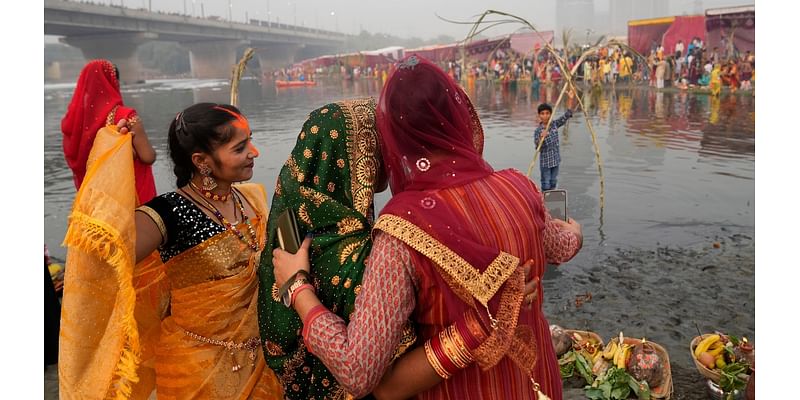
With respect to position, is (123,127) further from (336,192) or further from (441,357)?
(441,357)

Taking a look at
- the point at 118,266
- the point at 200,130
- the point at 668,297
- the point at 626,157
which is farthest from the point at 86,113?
the point at 626,157

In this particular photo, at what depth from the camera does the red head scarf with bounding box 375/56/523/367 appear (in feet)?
3.77

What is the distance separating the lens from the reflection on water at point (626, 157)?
7047mm

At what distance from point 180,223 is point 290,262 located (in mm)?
703

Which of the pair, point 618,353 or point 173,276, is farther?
point 618,353

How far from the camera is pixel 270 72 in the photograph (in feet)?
130

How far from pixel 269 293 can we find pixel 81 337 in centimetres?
70

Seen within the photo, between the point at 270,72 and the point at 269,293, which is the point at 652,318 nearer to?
the point at 269,293

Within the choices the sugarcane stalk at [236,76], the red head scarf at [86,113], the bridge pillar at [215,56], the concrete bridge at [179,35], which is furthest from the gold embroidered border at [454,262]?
the bridge pillar at [215,56]

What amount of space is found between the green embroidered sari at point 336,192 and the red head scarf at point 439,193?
0.27 feet

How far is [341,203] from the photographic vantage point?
1282 mm

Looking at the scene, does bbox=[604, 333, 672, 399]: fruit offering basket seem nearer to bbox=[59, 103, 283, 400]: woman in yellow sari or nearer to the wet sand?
the wet sand

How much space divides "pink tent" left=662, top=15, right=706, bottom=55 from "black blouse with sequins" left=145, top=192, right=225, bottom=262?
70.2 feet

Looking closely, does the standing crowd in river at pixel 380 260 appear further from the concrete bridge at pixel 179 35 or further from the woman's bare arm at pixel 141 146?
the concrete bridge at pixel 179 35
